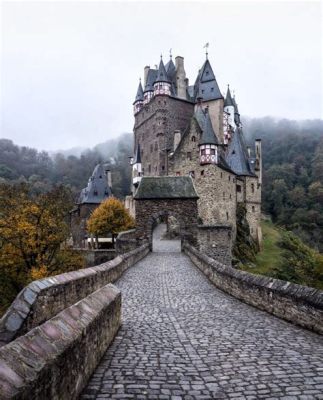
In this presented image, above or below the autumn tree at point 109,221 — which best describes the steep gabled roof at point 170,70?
above

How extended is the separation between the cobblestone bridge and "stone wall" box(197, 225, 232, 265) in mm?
19728

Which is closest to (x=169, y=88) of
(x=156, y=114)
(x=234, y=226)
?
(x=156, y=114)

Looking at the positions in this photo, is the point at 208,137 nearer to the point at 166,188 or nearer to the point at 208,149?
the point at 208,149

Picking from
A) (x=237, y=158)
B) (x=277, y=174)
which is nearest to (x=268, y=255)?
(x=237, y=158)

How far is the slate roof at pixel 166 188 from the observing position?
28.8m

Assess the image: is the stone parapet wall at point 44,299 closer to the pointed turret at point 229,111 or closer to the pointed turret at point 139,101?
the pointed turret at point 229,111

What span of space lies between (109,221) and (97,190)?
14057 mm

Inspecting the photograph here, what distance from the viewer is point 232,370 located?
494cm

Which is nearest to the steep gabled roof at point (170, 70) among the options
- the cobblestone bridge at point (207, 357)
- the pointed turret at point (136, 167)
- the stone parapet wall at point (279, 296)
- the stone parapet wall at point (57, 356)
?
the pointed turret at point (136, 167)

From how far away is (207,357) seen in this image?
216 inches

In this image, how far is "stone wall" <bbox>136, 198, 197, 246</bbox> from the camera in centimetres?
2878

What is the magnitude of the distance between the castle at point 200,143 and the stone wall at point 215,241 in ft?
44.8

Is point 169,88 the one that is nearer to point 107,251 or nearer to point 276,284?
point 107,251

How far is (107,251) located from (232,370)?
3564 cm
